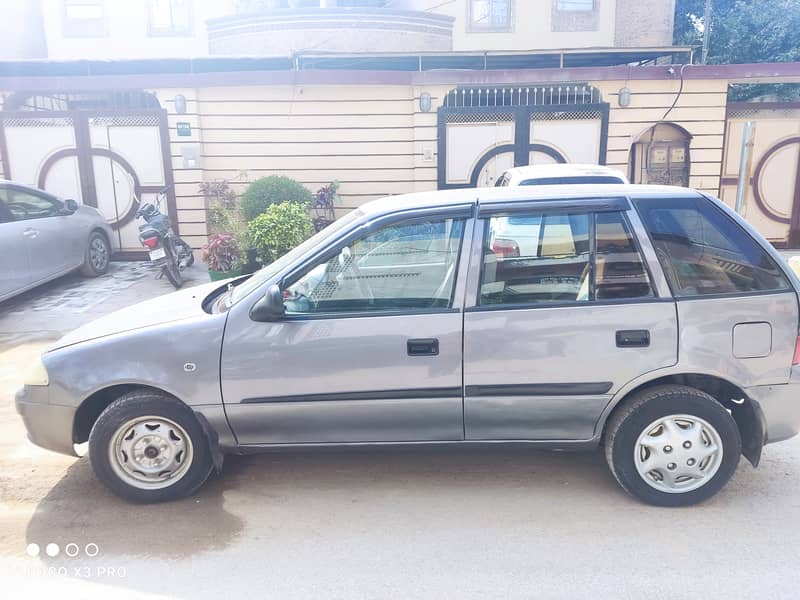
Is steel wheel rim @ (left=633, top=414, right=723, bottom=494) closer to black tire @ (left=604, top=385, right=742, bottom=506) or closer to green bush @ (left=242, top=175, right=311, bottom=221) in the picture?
black tire @ (left=604, top=385, right=742, bottom=506)

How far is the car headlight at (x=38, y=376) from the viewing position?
3666mm

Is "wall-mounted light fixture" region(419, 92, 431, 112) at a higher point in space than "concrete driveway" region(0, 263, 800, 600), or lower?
higher

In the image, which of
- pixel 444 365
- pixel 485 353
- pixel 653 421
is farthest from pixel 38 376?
pixel 653 421

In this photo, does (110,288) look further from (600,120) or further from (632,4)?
(632,4)

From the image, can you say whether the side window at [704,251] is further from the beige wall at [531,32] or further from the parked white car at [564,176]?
the beige wall at [531,32]

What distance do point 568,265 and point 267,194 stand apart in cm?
727

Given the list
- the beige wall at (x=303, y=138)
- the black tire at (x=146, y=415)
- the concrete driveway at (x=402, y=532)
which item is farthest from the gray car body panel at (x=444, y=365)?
the beige wall at (x=303, y=138)

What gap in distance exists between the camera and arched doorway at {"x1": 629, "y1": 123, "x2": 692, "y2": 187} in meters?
11.0

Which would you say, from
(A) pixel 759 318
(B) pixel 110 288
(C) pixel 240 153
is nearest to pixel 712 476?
(A) pixel 759 318

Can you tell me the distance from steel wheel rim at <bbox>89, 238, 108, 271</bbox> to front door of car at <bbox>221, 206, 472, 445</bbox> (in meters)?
7.10

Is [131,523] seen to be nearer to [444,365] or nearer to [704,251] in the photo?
[444,365]

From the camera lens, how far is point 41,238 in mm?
8344

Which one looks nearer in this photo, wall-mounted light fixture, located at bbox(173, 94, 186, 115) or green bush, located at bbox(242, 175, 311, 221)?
green bush, located at bbox(242, 175, 311, 221)

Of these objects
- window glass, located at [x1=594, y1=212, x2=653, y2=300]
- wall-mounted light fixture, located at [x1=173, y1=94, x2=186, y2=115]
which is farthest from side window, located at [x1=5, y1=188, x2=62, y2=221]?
window glass, located at [x1=594, y1=212, x2=653, y2=300]
